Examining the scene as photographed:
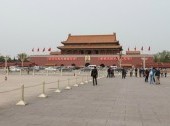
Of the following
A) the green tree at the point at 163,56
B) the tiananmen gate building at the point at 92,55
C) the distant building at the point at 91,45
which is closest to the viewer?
the tiananmen gate building at the point at 92,55

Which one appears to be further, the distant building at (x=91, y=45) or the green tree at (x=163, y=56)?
the green tree at (x=163, y=56)

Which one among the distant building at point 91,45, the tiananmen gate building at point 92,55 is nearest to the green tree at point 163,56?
the tiananmen gate building at point 92,55

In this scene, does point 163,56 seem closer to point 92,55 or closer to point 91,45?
point 91,45

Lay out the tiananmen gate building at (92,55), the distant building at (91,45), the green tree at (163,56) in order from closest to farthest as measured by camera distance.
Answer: the tiananmen gate building at (92,55)
the distant building at (91,45)
the green tree at (163,56)

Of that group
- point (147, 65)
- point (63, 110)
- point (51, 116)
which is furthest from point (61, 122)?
point (147, 65)

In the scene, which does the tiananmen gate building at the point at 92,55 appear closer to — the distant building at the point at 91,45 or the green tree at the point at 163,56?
the distant building at the point at 91,45

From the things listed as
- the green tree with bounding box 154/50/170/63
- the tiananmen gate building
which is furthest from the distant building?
the green tree with bounding box 154/50/170/63

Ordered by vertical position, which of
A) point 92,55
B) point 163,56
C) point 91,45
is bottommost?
point 92,55

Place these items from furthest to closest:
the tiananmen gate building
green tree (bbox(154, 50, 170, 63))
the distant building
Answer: green tree (bbox(154, 50, 170, 63)) < the distant building < the tiananmen gate building

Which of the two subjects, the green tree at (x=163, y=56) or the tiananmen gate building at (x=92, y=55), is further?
the green tree at (x=163, y=56)

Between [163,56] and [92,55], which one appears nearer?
[92,55]

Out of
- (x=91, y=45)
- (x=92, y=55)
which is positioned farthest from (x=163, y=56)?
(x=92, y=55)

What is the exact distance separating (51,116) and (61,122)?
107 centimetres

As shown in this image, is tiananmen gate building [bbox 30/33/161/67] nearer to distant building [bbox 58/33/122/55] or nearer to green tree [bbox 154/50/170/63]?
distant building [bbox 58/33/122/55]
